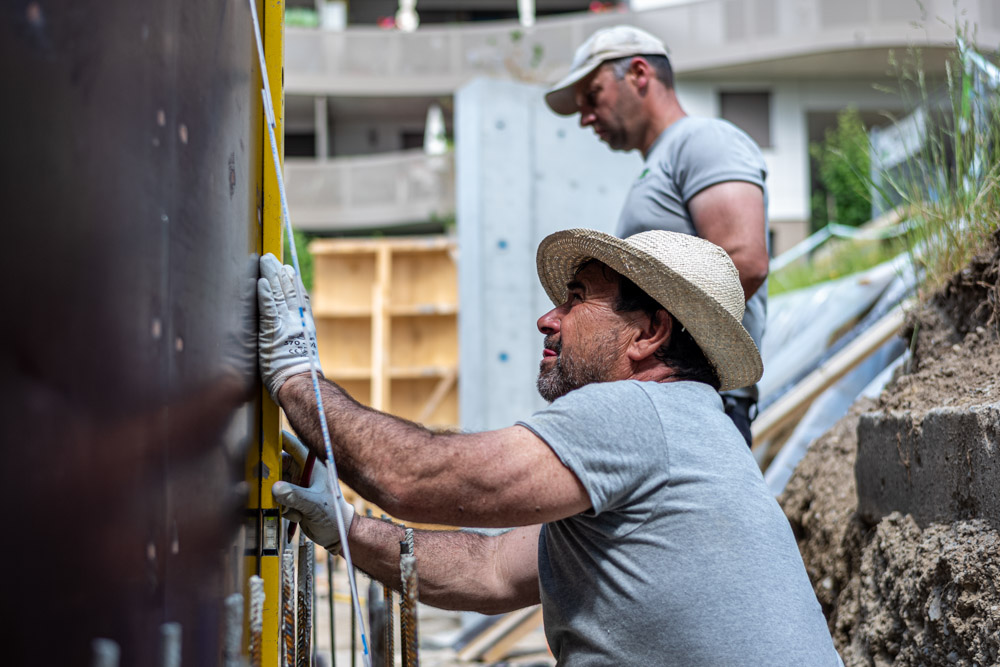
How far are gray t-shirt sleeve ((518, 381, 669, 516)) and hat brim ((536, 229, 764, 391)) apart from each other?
0.82 ft

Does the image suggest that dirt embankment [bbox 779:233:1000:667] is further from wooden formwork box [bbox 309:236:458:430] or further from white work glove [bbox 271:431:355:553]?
wooden formwork box [bbox 309:236:458:430]

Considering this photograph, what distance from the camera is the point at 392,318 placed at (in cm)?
962

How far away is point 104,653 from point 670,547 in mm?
1019

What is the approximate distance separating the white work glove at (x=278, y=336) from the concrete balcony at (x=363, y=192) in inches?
740

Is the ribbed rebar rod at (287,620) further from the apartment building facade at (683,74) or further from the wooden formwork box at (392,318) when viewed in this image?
the apartment building facade at (683,74)

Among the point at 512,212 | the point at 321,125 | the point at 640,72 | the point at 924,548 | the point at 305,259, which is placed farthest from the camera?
the point at 321,125

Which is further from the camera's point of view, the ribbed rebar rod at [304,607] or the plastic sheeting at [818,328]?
the plastic sheeting at [818,328]

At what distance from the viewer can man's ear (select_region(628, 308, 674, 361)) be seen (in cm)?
192

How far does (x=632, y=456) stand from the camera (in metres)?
1.67

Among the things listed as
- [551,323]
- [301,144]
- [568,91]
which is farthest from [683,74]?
[551,323]

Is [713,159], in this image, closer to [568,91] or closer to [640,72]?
[640,72]

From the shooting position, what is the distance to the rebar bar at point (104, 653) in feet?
2.95

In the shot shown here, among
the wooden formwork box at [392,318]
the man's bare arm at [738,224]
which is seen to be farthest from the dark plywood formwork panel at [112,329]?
the wooden formwork box at [392,318]

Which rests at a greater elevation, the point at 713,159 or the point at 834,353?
the point at 713,159
